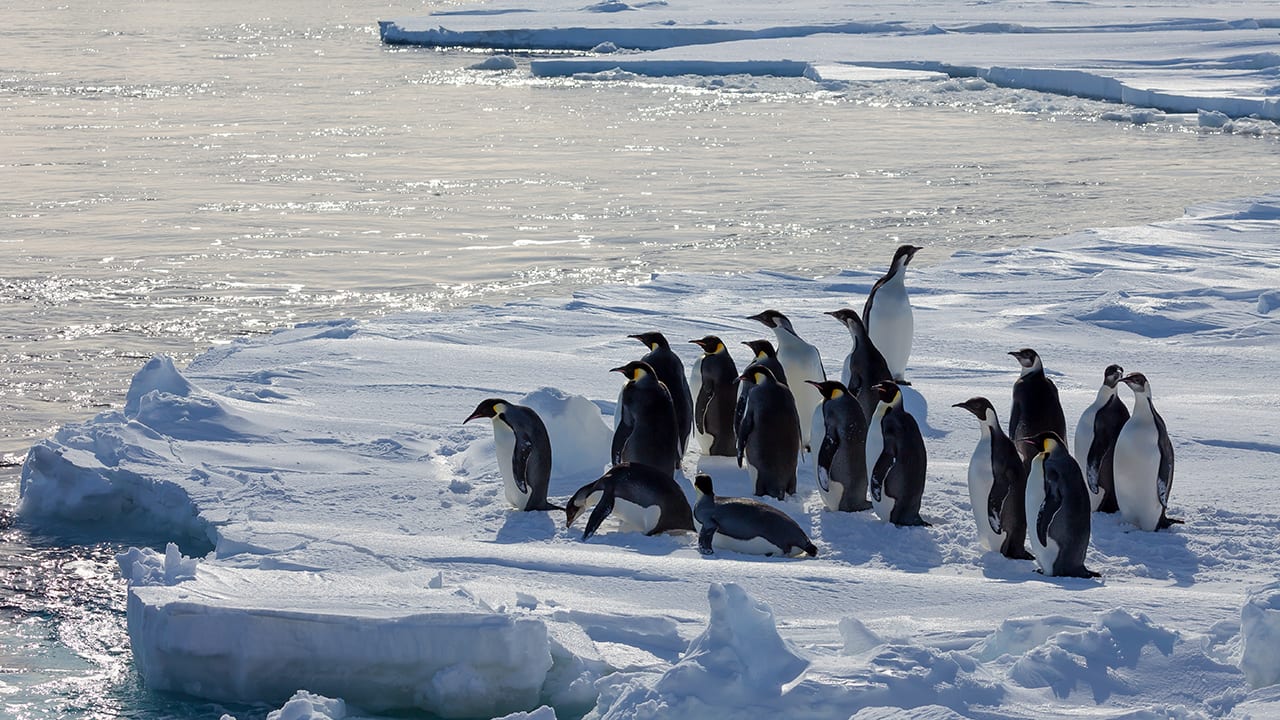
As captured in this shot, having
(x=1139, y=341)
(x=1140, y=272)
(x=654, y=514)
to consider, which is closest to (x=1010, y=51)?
(x=1140, y=272)

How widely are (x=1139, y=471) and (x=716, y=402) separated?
5.89 ft

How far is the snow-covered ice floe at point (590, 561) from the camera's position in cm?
366

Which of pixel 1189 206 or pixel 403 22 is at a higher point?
pixel 403 22

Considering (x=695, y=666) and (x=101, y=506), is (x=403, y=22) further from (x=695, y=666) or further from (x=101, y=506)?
(x=695, y=666)

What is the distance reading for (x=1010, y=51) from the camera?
25.6m

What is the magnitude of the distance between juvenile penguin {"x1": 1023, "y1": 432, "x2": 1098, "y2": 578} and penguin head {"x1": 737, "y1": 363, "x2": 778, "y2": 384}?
124cm

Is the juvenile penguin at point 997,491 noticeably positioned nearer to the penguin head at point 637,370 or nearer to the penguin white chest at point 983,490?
the penguin white chest at point 983,490

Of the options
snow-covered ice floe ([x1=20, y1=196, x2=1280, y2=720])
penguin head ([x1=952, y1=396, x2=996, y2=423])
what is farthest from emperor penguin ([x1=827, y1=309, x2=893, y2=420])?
penguin head ([x1=952, y1=396, x2=996, y2=423])

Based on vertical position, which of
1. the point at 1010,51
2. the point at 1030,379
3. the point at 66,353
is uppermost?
the point at 1010,51

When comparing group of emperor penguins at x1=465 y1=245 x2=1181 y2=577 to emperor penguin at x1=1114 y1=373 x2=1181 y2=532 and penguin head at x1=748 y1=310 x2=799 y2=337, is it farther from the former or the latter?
penguin head at x1=748 y1=310 x2=799 y2=337

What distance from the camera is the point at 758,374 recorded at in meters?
5.76

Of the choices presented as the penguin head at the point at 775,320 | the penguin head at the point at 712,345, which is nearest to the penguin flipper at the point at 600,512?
the penguin head at the point at 712,345

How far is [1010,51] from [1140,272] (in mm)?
16381

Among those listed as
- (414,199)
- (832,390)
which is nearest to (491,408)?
(832,390)
